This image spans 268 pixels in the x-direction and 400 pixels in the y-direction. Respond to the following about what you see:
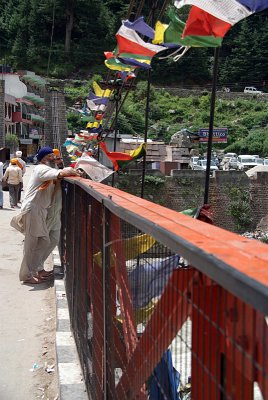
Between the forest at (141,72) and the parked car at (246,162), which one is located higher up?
the forest at (141,72)

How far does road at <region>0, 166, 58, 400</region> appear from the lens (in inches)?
152

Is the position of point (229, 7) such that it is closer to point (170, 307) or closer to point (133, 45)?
point (133, 45)

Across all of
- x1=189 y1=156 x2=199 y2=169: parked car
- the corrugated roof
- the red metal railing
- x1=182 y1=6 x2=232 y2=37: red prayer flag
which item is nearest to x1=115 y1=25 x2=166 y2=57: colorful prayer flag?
x1=182 y1=6 x2=232 y2=37: red prayer flag

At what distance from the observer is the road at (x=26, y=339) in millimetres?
3854

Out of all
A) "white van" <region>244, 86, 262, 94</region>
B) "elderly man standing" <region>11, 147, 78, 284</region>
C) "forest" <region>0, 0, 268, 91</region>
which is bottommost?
"elderly man standing" <region>11, 147, 78, 284</region>

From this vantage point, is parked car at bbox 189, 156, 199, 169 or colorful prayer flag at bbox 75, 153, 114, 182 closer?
colorful prayer flag at bbox 75, 153, 114, 182

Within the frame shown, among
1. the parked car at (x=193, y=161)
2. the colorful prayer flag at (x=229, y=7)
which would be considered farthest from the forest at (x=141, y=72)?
the colorful prayer flag at (x=229, y=7)

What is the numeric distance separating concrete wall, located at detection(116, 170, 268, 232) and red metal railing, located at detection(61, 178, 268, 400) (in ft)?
96.7

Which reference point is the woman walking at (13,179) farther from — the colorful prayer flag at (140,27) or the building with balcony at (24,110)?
the building with balcony at (24,110)

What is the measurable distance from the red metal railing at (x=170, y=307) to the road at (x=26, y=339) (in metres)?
0.61

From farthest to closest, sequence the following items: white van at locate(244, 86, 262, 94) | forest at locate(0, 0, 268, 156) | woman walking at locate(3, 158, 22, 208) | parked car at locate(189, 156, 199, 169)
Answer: white van at locate(244, 86, 262, 94) → forest at locate(0, 0, 268, 156) → parked car at locate(189, 156, 199, 169) → woman walking at locate(3, 158, 22, 208)

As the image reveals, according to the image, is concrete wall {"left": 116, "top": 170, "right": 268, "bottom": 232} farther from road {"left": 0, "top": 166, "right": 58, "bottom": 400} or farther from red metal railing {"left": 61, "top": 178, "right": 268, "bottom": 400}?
red metal railing {"left": 61, "top": 178, "right": 268, "bottom": 400}

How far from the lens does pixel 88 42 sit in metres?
87.2

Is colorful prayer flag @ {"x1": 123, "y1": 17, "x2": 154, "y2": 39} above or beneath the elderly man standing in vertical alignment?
above
